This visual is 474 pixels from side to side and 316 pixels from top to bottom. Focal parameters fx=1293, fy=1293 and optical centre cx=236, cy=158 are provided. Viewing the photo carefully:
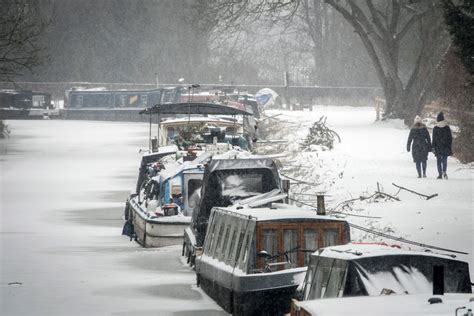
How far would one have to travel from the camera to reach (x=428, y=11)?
49.2 m

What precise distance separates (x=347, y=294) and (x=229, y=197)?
A: 10688 millimetres

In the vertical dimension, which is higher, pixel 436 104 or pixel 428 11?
pixel 428 11

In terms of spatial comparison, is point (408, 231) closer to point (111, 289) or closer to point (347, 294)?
point (111, 289)

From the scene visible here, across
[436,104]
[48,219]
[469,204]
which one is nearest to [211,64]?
[436,104]

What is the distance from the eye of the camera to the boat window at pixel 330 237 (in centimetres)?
1780

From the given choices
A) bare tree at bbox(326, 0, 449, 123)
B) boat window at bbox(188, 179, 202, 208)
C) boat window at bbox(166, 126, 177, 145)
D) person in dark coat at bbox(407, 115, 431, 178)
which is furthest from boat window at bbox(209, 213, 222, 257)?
bare tree at bbox(326, 0, 449, 123)

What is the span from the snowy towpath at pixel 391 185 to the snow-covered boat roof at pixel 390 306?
7.99 metres

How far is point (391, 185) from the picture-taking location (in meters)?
29.5

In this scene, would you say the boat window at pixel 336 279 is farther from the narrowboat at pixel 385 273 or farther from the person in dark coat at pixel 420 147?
the person in dark coat at pixel 420 147

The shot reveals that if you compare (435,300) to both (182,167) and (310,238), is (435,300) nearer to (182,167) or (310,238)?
(310,238)

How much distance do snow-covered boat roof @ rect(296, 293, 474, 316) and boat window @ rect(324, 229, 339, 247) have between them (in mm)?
6376

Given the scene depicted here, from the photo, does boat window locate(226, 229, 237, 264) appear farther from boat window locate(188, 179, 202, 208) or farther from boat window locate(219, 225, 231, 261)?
boat window locate(188, 179, 202, 208)

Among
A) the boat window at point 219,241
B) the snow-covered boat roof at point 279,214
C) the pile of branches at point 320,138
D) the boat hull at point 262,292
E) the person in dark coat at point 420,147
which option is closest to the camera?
the boat hull at point 262,292

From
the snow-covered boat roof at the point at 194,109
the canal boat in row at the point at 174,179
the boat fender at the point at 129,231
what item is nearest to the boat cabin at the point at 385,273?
the canal boat in row at the point at 174,179
